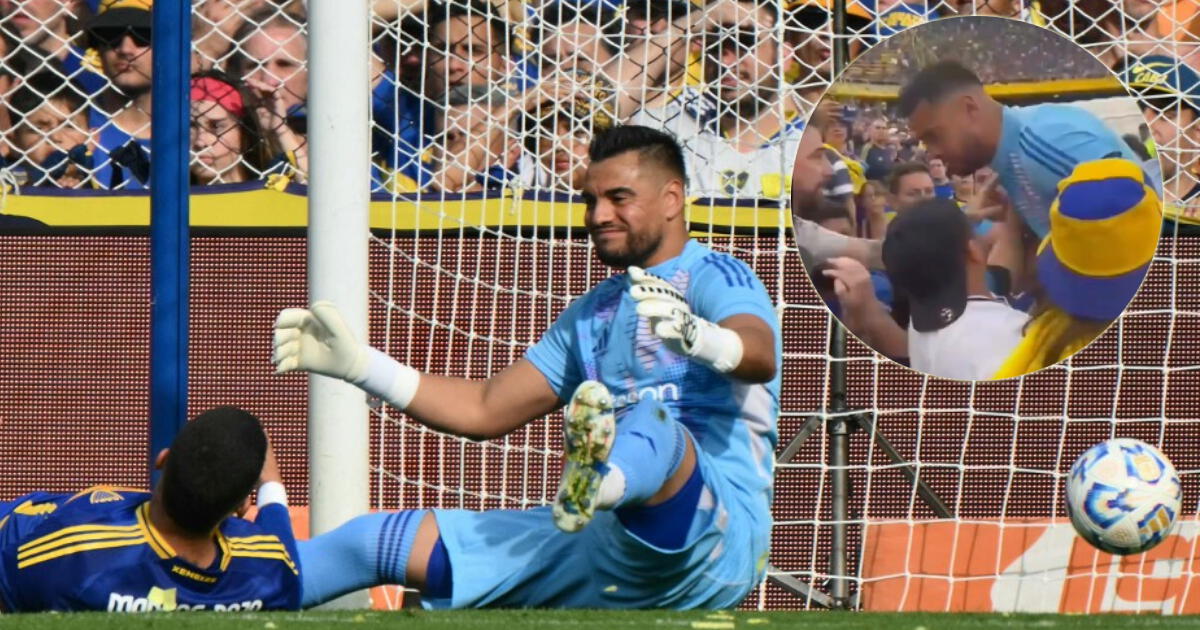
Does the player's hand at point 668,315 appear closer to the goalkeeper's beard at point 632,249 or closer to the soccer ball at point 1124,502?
the goalkeeper's beard at point 632,249

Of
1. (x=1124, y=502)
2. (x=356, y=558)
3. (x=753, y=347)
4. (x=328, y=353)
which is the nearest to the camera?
(x=753, y=347)

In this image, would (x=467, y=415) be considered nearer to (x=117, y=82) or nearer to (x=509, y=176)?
(x=509, y=176)

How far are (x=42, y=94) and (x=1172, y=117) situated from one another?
11.9ft

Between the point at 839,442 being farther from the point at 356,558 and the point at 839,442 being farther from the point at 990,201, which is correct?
the point at 356,558

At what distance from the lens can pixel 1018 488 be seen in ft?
19.6

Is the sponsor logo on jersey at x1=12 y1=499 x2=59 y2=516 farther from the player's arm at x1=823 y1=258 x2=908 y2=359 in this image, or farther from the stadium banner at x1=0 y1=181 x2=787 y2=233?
the player's arm at x1=823 y1=258 x2=908 y2=359

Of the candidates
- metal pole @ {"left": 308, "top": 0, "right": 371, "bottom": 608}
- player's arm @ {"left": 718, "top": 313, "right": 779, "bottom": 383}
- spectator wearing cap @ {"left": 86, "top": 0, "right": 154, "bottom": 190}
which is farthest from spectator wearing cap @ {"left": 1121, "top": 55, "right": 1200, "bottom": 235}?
spectator wearing cap @ {"left": 86, "top": 0, "right": 154, "bottom": 190}

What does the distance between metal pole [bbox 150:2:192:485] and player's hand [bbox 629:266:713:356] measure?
123 cm

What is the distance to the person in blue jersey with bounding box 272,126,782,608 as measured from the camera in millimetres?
3320

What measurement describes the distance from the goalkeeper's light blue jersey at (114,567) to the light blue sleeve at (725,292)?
3.22 feet

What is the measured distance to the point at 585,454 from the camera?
3068 mm

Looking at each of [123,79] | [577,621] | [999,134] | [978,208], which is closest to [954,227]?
[978,208]

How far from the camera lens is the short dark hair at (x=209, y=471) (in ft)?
10.0

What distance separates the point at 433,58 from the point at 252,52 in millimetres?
1053
